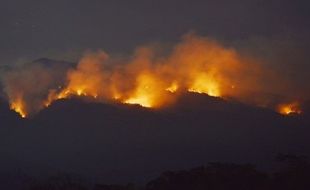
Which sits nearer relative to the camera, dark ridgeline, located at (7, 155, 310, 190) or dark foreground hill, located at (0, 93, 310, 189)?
dark ridgeline, located at (7, 155, 310, 190)

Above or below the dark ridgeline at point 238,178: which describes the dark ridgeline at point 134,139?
above

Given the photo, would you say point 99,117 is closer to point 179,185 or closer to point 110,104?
point 110,104

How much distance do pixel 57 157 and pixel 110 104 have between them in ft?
44.0

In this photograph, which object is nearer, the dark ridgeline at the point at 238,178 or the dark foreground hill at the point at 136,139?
the dark ridgeline at the point at 238,178

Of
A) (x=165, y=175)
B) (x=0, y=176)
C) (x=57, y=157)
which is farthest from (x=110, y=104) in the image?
(x=165, y=175)

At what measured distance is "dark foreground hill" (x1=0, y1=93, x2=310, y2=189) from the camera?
314ft

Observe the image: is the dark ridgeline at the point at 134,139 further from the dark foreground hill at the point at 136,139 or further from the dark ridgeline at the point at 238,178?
the dark ridgeline at the point at 238,178

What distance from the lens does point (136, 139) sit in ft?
339

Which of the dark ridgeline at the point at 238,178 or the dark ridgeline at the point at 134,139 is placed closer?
the dark ridgeline at the point at 238,178

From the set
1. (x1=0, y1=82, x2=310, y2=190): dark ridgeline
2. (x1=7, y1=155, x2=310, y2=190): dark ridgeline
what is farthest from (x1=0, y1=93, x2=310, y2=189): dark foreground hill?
(x1=7, y1=155, x2=310, y2=190): dark ridgeline

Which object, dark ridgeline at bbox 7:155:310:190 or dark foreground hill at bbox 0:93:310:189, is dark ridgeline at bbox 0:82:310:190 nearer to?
dark foreground hill at bbox 0:93:310:189

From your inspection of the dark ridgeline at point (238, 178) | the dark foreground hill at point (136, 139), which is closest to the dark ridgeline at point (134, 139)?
the dark foreground hill at point (136, 139)

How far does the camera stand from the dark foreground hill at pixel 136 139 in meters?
95.6

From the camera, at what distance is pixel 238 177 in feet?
134
